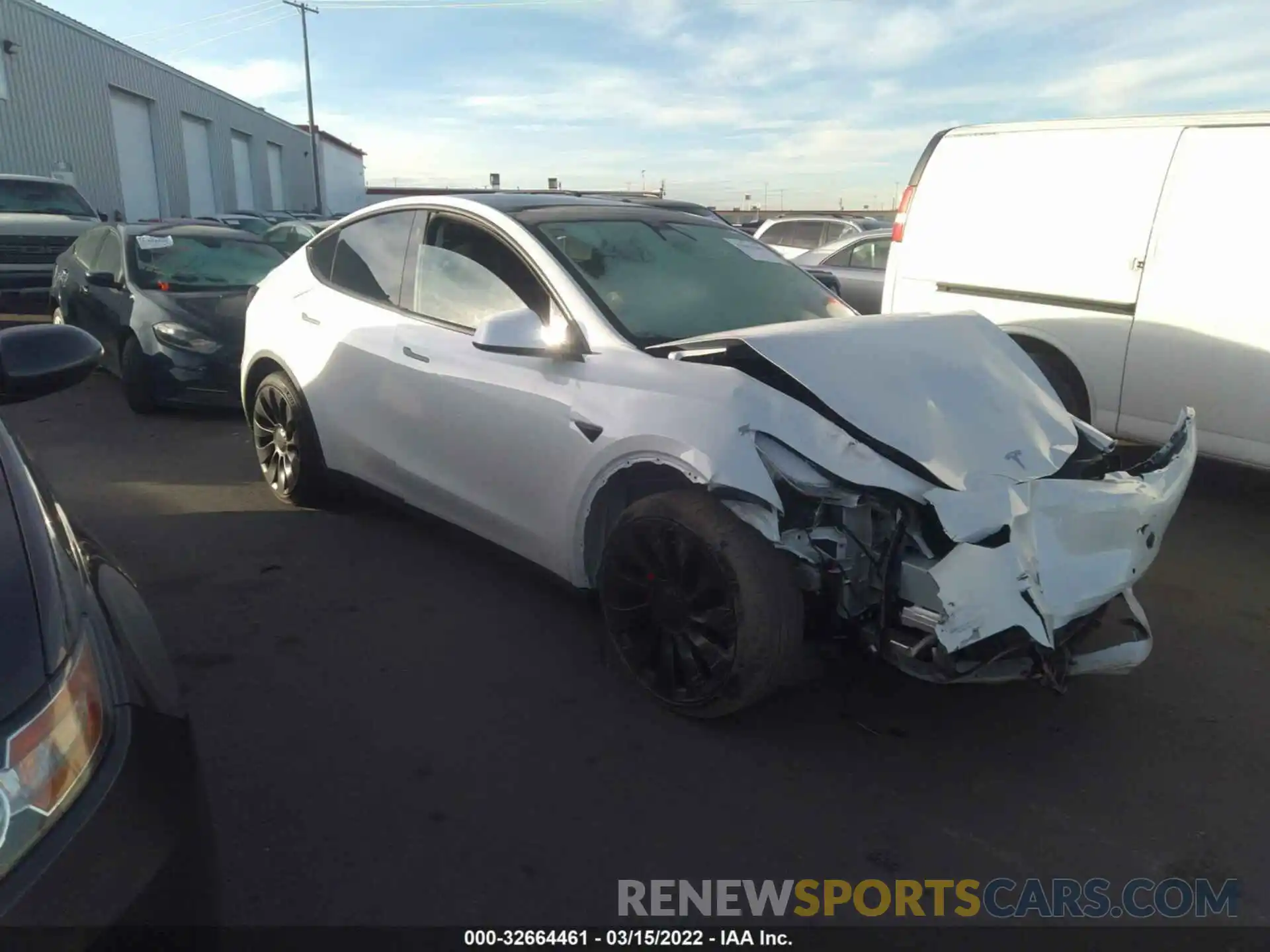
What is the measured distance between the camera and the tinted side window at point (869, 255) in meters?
9.62

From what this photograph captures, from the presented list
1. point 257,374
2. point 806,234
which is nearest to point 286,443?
point 257,374

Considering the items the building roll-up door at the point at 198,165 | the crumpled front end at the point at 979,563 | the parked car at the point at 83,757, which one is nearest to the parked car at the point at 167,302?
the parked car at the point at 83,757

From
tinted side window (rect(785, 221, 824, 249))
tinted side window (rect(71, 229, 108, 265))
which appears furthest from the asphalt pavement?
tinted side window (rect(785, 221, 824, 249))

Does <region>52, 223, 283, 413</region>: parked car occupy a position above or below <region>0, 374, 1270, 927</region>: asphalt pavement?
above

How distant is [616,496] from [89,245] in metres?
7.37

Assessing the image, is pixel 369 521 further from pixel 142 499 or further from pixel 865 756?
pixel 865 756

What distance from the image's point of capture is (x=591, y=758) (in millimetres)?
2775

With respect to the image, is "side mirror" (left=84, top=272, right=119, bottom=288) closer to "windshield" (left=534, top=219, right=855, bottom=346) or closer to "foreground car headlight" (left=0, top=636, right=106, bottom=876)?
"windshield" (left=534, top=219, right=855, bottom=346)

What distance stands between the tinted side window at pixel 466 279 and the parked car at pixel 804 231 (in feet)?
29.5

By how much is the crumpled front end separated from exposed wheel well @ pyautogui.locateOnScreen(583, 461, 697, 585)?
1.49 feet

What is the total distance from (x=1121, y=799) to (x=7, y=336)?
10.8ft

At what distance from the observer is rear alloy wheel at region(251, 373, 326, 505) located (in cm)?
451

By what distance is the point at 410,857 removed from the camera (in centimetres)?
235

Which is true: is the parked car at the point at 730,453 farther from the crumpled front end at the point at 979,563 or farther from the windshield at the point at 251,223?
the windshield at the point at 251,223
